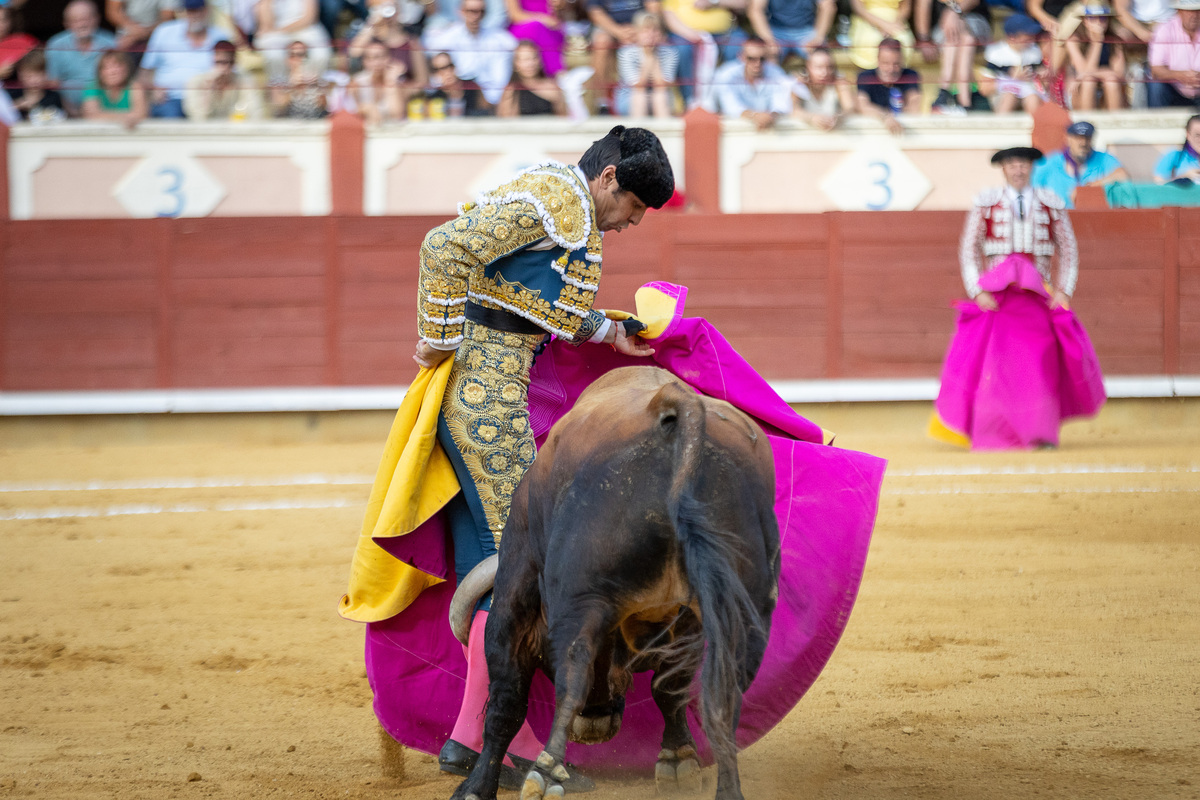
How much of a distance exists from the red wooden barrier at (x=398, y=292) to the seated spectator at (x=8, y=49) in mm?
1067

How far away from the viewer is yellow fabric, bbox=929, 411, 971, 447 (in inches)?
255

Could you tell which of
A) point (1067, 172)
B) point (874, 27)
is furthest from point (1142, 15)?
point (874, 27)

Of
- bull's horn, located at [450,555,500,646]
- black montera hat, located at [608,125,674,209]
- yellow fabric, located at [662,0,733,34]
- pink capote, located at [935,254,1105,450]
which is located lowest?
pink capote, located at [935,254,1105,450]

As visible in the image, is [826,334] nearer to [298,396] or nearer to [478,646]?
[298,396]

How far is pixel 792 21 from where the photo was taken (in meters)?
8.16

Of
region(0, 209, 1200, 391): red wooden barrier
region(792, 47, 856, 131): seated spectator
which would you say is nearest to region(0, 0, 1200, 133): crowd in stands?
region(792, 47, 856, 131): seated spectator

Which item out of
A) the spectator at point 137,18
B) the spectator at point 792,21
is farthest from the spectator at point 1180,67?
the spectator at point 137,18

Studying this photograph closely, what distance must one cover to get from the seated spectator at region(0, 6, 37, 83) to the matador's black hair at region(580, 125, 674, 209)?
734 centimetres

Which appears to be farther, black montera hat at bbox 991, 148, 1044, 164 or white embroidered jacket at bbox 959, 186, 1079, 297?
white embroidered jacket at bbox 959, 186, 1079, 297

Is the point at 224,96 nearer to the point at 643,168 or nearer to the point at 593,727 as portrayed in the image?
the point at 643,168

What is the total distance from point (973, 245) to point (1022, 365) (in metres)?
0.67

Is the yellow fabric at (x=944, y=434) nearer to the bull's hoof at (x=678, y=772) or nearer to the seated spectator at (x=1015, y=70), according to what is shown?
the seated spectator at (x=1015, y=70)

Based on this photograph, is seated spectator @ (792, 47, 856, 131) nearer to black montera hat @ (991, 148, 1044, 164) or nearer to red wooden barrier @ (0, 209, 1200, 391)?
red wooden barrier @ (0, 209, 1200, 391)

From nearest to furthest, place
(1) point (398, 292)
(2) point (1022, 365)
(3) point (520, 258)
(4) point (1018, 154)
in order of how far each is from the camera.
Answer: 1. (3) point (520, 258)
2. (4) point (1018, 154)
3. (2) point (1022, 365)
4. (1) point (398, 292)
